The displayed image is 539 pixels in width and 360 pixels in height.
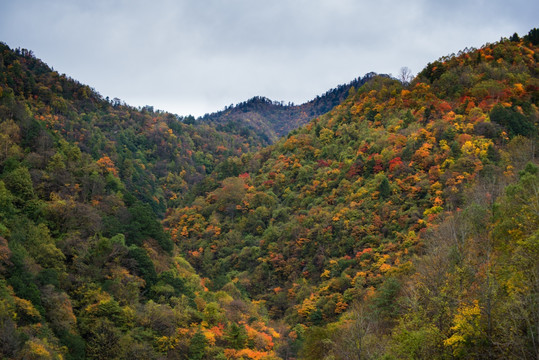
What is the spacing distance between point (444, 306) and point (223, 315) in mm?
26217

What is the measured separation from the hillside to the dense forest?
0.63 feet

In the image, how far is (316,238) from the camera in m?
55.1

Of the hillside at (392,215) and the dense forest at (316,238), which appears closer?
the hillside at (392,215)

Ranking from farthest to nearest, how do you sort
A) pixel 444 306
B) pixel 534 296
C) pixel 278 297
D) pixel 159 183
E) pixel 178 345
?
pixel 159 183, pixel 278 297, pixel 178 345, pixel 444 306, pixel 534 296

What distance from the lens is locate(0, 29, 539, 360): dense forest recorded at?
22.6 m

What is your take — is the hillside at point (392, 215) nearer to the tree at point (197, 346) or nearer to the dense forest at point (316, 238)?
the dense forest at point (316, 238)

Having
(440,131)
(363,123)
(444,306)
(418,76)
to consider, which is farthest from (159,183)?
(444,306)

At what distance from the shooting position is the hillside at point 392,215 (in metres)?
21.8

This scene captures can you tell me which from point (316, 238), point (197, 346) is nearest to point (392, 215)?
point (316, 238)

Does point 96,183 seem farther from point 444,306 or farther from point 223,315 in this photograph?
point 444,306

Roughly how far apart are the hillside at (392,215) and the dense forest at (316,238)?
0.19 meters

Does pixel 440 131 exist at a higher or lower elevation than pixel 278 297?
higher

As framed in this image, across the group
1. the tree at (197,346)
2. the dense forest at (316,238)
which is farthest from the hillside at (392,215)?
the tree at (197,346)

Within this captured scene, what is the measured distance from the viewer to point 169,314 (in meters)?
36.8
